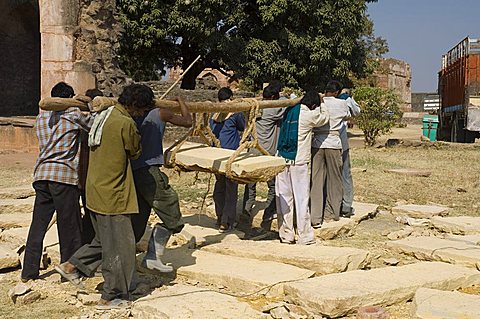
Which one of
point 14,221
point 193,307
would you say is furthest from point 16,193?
point 193,307

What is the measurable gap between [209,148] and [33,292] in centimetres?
209

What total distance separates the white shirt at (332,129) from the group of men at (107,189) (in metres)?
2.10

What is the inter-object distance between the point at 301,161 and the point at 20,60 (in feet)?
50.4

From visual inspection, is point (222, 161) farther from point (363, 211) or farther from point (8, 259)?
point (363, 211)

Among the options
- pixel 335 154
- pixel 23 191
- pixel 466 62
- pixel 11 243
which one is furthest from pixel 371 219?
pixel 466 62

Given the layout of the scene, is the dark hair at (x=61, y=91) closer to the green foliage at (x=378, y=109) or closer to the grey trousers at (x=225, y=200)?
the grey trousers at (x=225, y=200)

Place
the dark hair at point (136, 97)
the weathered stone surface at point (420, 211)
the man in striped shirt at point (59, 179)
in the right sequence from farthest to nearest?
the weathered stone surface at point (420, 211) → the man in striped shirt at point (59, 179) → the dark hair at point (136, 97)

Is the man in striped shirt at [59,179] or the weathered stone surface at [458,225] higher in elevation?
the man in striped shirt at [59,179]

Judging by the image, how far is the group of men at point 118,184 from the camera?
3.96 metres

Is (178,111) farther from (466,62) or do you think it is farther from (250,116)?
(466,62)

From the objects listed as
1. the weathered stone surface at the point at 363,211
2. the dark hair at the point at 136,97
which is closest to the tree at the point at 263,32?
the weathered stone surface at the point at 363,211

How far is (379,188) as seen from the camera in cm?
922

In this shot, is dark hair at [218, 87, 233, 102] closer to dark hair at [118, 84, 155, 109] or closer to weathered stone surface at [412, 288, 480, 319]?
dark hair at [118, 84, 155, 109]

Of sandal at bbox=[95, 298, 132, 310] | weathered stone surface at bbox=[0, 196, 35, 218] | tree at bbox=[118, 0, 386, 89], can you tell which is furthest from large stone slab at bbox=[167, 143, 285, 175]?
tree at bbox=[118, 0, 386, 89]
